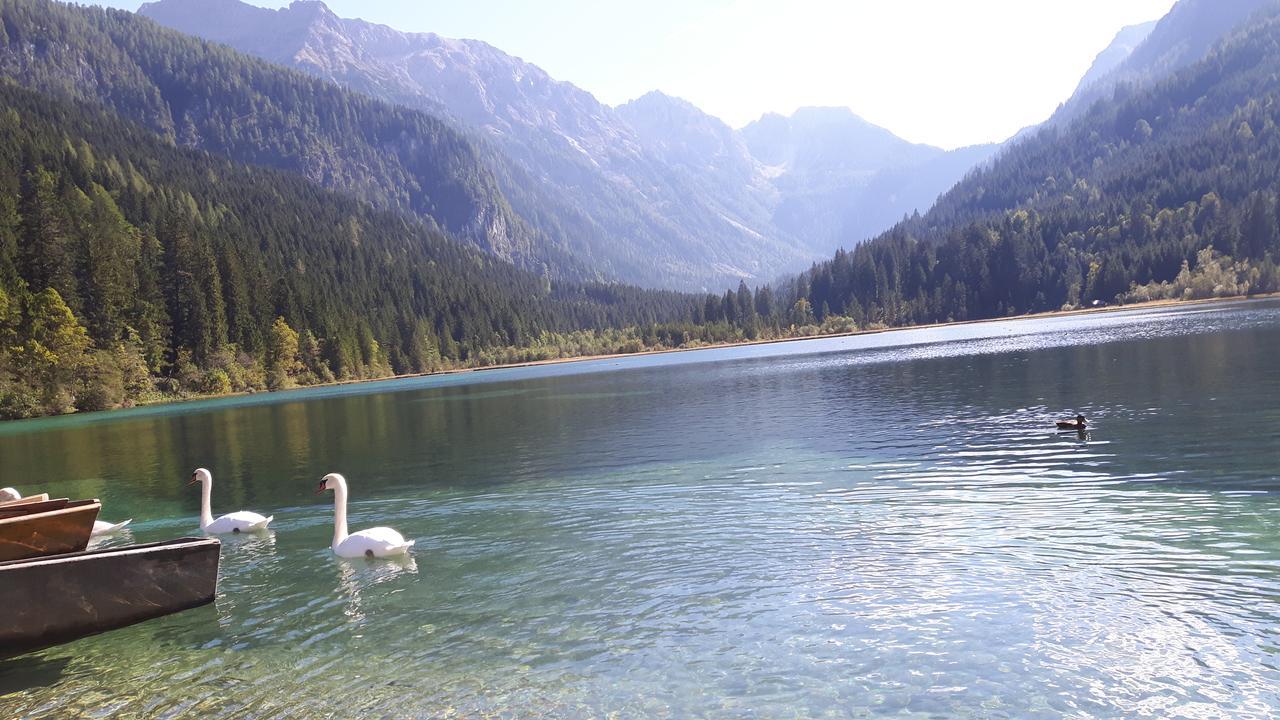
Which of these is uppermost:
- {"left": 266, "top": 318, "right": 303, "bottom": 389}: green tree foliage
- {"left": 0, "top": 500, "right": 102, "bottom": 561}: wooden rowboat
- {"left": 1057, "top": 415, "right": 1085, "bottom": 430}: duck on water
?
{"left": 266, "top": 318, "right": 303, "bottom": 389}: green tree foliage

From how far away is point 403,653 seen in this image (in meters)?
13.2

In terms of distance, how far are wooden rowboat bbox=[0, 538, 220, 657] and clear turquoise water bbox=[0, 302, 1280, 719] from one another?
2.08ft

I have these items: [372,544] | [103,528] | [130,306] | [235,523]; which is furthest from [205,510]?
[130,306]

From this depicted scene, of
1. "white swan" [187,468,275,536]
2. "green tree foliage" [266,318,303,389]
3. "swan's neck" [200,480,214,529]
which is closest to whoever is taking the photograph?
"white swan" [187,468,275,536]

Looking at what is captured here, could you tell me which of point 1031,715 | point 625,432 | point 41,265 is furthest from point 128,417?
point 1031,715

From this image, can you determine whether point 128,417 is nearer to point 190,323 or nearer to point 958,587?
point 190,323

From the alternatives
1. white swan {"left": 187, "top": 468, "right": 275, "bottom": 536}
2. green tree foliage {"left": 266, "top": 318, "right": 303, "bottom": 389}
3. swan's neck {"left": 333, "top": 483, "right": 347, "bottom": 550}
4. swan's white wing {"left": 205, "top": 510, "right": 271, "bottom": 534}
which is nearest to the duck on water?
swan's neck {"left": 333, "top": 483, "right": 347, "bottom": 550}

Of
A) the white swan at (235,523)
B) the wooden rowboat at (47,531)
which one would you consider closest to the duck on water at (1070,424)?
the white swan at (235,523)

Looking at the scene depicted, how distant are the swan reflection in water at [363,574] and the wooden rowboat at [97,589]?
273cm

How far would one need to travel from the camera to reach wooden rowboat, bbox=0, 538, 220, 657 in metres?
13.0

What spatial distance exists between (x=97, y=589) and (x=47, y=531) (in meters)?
1.97

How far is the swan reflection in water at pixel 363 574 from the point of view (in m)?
16.3

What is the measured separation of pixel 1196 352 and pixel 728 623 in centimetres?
6432

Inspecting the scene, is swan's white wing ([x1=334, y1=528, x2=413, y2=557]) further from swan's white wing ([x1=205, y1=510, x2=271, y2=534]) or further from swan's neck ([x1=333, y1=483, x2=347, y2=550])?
swan's white wing ([x1=205, y1=510, x2=271, y2=534])
